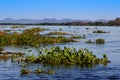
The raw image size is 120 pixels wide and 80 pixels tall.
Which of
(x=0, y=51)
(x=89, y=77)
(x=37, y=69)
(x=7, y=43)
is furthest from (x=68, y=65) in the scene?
(x=7, y=43)

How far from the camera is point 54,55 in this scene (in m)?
31.5

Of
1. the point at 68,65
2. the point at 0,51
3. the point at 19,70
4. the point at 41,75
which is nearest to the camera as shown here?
the point at 41,75

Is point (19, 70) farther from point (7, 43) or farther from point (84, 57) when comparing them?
point (7, 43)

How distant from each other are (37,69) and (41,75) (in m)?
2.38

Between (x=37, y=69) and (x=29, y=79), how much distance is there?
3980mm

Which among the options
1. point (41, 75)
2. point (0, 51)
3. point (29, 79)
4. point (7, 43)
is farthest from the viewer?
point (7, 43)

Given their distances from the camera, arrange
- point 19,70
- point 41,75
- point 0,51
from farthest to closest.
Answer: point 0,51 < point 19,70 < point 41,75

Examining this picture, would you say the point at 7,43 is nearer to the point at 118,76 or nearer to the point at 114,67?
the point at 114,67

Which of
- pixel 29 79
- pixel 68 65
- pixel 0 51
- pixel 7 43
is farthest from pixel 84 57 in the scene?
pixel 7 43

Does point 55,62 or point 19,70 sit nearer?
point 19,70

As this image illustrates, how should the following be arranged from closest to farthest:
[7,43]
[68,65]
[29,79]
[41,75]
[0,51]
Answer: [29,79] < [41,75] < [68,65] < [0,51] < [7,43]

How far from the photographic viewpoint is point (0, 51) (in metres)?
41.0

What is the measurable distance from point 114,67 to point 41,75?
6992 mm

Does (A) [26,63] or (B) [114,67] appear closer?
(B) [114,67]
